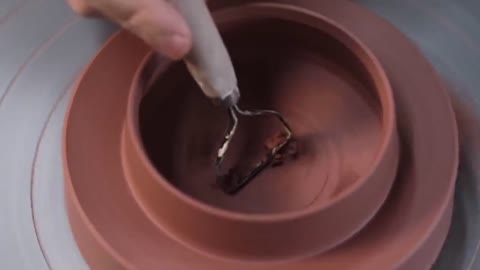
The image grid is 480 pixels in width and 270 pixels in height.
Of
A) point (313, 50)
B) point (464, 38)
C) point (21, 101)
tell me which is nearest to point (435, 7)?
point (464, 38)

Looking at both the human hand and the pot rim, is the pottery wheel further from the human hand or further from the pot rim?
the human hand

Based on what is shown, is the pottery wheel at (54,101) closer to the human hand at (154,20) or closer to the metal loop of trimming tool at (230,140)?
the metal loop of trimming tool at (230,140)

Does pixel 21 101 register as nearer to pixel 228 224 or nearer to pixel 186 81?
pixel 186 81

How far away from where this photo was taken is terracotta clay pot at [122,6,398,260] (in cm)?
52

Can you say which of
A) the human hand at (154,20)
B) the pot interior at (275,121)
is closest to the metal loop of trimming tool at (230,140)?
the pot interior at (275,121)

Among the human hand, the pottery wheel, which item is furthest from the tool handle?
the pottery wheel

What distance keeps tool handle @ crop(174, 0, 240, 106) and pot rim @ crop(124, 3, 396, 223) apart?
55mm

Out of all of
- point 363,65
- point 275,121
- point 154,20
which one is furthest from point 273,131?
point 154,20

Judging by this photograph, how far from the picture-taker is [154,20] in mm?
441

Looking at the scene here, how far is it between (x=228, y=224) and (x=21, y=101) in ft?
0.85

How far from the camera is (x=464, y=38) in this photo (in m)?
0.71

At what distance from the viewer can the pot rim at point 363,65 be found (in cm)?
50

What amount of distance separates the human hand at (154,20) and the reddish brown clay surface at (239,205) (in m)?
0.10

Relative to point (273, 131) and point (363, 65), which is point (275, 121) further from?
point (363, 65)
